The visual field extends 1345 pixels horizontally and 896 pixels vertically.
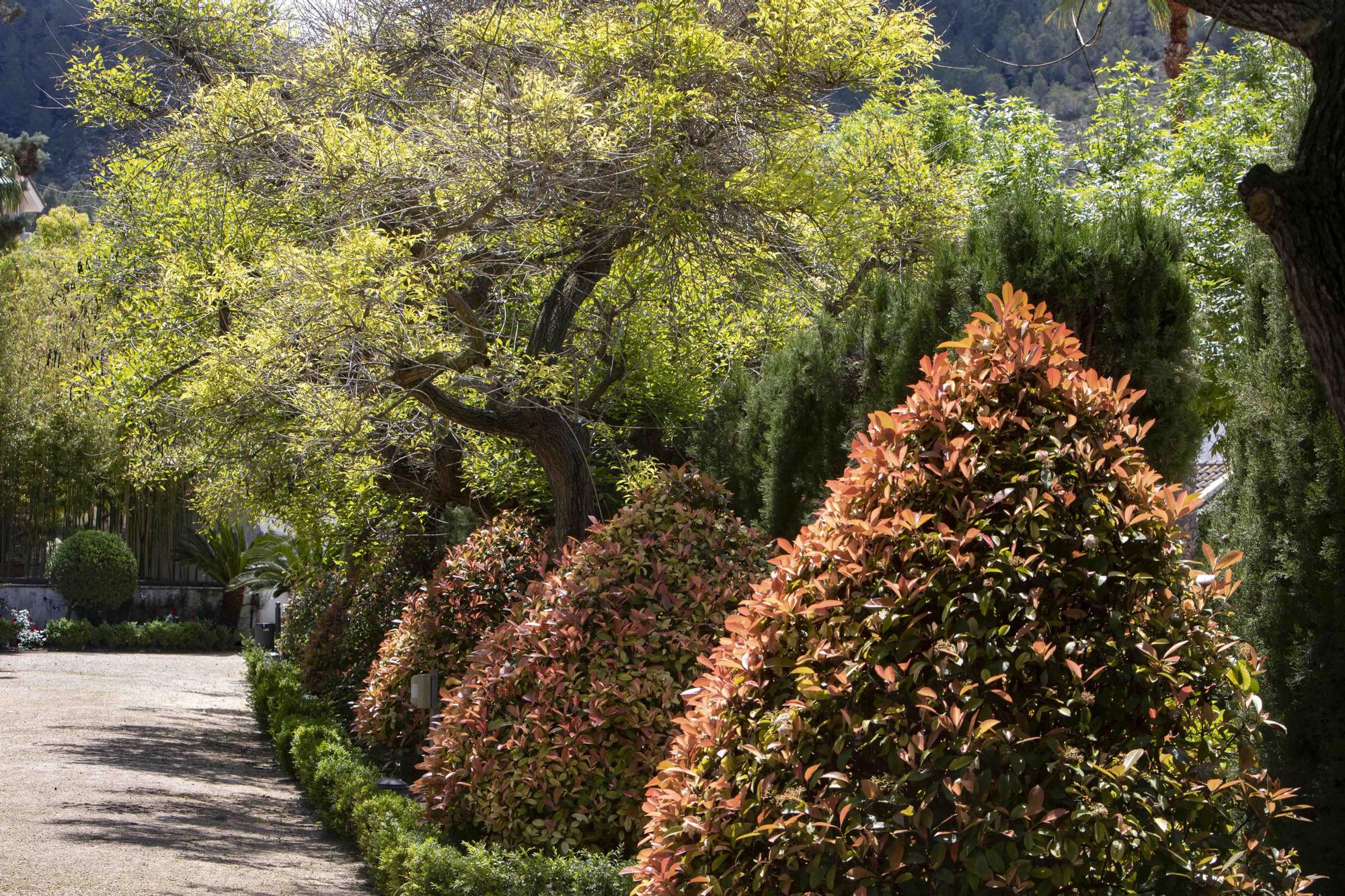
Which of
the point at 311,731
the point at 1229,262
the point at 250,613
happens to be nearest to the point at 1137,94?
the point at 1229,262

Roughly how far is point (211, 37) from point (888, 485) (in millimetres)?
10922

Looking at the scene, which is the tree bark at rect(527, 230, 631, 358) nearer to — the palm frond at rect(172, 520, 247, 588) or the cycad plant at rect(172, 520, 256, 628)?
the palm frond at rect(172, 520, 247, 588)

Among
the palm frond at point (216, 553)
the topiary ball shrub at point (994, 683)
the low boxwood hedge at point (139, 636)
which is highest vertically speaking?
the palm frond at point (216, 553)

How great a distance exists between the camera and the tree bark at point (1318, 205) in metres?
3.24

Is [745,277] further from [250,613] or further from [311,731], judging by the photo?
[250,613]

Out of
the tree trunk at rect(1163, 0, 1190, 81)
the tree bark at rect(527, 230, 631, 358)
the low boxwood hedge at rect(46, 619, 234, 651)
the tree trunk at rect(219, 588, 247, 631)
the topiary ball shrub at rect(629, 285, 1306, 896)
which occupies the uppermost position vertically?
the tree trunk at rect(1163, 0, 1190, 81)

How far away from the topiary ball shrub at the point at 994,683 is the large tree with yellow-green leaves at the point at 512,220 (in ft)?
14.0

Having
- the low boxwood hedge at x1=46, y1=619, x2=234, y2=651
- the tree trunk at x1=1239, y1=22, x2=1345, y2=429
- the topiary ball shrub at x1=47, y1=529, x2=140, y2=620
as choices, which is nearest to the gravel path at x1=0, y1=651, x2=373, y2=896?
the tree trunk at x1=1239, y1=22, x2=1345, y2=429

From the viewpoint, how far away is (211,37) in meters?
11.9

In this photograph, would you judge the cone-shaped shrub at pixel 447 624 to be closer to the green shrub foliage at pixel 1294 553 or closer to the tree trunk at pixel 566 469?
the tree trunk at pixel 566 469

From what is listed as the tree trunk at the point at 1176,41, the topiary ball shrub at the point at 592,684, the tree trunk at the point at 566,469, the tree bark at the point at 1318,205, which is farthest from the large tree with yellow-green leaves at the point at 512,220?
the tree trunk at the point at 1176,41

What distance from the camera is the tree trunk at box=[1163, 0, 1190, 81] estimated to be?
1944 cm

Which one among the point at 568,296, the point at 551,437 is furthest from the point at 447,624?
the point at 568,296

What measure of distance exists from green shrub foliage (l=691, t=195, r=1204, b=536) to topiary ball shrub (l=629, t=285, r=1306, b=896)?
226 cm
